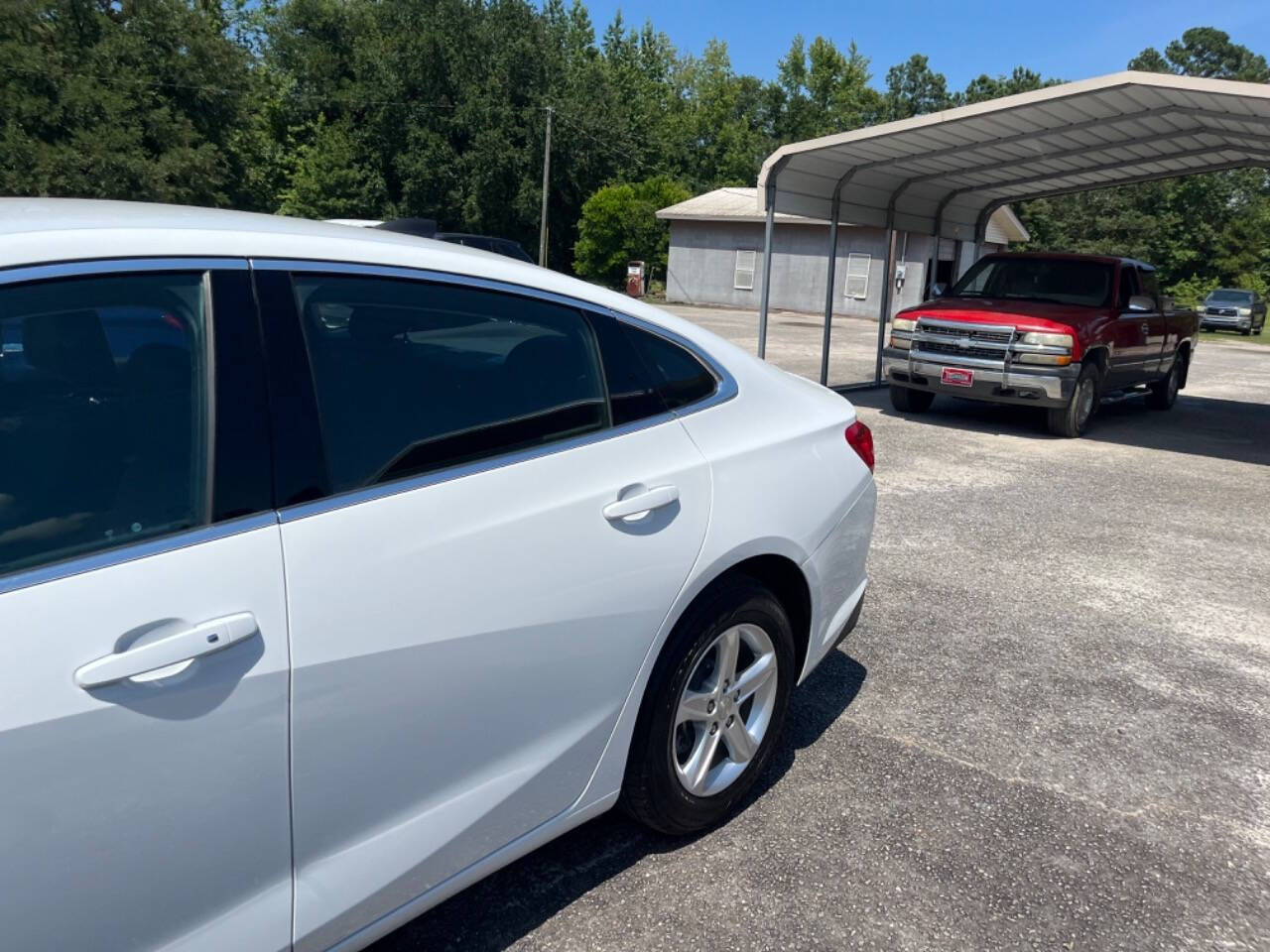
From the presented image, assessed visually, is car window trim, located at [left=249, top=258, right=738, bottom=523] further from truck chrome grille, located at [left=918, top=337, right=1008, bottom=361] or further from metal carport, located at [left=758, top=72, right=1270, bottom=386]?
truck chrome grille, located at [left=918, top=337, right=1008, bottom=361]

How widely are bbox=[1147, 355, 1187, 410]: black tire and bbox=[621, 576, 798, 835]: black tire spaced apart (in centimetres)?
1215

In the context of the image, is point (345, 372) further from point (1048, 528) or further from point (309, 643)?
point (1048, 528)

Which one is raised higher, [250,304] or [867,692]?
[250,304]

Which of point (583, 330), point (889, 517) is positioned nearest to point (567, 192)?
point (889, 517)

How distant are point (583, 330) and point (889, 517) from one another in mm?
4674

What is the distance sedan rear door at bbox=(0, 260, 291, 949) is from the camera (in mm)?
1563

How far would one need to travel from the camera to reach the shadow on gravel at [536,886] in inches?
102

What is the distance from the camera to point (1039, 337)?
999 centimetres

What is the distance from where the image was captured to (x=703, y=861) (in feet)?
9.68

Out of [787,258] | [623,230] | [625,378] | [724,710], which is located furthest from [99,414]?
[623,230]

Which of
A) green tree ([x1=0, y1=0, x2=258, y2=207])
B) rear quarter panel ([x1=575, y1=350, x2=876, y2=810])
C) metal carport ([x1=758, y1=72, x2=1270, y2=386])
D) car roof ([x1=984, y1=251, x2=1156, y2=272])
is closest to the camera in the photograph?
rear quarter panel ([x1=575, y1=350, x2=876, y2=810])

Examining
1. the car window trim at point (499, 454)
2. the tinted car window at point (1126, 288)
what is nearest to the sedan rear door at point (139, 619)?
the car window trim at point (499, 454)

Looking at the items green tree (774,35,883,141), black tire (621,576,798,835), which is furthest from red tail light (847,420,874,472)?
green tree (774,35,883,141)

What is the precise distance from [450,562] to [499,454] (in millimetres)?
347
